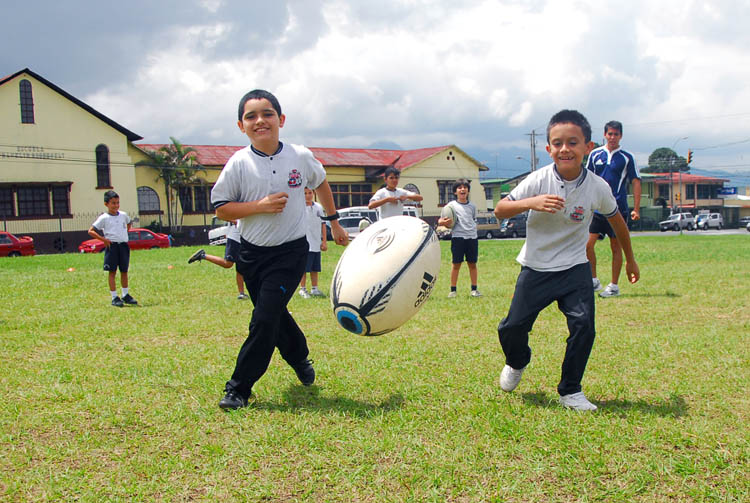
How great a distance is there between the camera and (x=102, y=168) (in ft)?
132

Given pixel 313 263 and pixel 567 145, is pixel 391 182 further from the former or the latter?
pixel 567 145

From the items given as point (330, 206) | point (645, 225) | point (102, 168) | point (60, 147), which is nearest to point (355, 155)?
point (102, 168)

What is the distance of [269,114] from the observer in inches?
170

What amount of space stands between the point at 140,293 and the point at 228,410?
7.69 metres

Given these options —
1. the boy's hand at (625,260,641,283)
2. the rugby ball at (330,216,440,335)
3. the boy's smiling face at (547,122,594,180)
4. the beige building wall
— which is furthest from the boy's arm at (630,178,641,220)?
the beige building wall

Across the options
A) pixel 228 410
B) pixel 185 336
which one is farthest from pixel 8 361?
pixel 228 410

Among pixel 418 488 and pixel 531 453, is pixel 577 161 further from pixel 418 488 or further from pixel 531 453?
pixel 418 488

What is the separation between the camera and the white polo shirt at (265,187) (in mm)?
4332

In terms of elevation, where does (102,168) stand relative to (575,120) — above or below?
above

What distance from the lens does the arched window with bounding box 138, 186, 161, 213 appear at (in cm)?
4259

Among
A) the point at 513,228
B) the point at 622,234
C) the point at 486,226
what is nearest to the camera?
the point at 622,234

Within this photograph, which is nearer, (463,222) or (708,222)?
(463,222)

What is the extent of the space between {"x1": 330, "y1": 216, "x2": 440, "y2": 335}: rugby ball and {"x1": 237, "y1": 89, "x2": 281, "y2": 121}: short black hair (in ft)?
3.81

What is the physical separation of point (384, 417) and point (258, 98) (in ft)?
7.77
